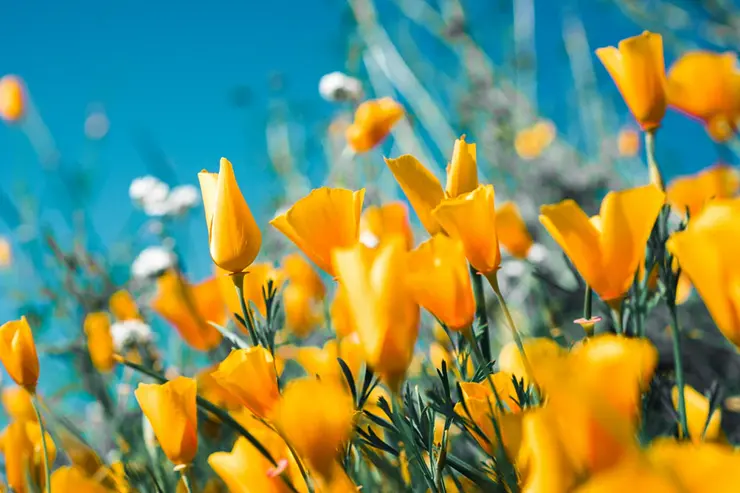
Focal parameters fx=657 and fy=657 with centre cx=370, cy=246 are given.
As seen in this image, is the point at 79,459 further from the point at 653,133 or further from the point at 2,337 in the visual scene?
the point at 653,133

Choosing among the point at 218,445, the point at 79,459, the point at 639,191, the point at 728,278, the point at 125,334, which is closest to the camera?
the point at 728,278

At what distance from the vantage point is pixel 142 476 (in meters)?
0.74

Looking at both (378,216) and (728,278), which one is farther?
(378,216)

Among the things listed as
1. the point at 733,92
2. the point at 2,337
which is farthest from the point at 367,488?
the point at 733,92

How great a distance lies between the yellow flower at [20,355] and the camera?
0.60 m

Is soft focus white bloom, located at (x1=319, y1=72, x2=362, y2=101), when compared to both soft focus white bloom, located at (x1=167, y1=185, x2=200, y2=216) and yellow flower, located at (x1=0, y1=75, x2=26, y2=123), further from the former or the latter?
yellow flower, located at (x1=0, y1=75, x2=26, y2=123)

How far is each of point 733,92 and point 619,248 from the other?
0.56 m

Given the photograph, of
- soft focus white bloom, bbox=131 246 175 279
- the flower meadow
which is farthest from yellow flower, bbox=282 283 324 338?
the flower meadow

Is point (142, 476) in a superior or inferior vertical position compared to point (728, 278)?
inferior

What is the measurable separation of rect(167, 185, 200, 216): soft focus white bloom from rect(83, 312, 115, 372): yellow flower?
0.32 meters

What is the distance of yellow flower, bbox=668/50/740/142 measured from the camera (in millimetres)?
937

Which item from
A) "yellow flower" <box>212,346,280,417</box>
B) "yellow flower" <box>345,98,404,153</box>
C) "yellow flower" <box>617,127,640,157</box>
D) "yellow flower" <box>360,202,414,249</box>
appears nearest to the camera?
"yellow flower" <box>212,346,280,417</box>

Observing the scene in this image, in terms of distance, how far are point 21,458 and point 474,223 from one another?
1.80 feet

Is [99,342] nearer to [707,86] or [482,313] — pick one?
[482,313]
